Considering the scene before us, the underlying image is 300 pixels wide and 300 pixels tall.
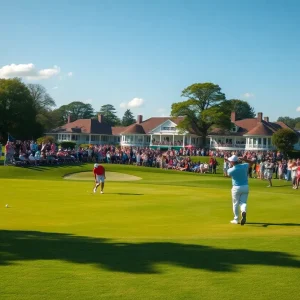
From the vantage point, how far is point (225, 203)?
20.4m

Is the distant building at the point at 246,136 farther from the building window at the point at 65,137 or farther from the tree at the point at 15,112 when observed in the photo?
the tree at the point at 15,112

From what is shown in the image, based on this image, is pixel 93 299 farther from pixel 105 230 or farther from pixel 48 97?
pixel 48 97

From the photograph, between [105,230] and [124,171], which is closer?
[105,230]

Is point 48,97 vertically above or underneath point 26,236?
above

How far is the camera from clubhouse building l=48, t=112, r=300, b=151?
10062 cm

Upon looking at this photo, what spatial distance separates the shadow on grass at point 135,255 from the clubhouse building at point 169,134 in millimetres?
90166

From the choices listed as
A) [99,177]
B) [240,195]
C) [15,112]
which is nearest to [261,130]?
[15,112]

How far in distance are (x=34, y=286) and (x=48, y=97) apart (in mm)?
131747

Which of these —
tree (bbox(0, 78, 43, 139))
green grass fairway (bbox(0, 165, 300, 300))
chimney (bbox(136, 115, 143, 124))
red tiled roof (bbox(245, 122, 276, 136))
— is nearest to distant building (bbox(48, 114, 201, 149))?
chimney (bbox(136, 115, 143, 124))

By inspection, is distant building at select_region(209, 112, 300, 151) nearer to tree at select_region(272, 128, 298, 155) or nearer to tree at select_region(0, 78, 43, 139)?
tree at select_region(272, 128, 298, 155)

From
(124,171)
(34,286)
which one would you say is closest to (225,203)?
(34,286)

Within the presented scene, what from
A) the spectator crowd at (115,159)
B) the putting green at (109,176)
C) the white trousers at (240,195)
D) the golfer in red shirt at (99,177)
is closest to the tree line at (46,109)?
the spectator crowd at (115,159)

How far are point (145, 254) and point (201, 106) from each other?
90.4 metres

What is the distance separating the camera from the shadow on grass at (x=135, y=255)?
7918 millimetres
